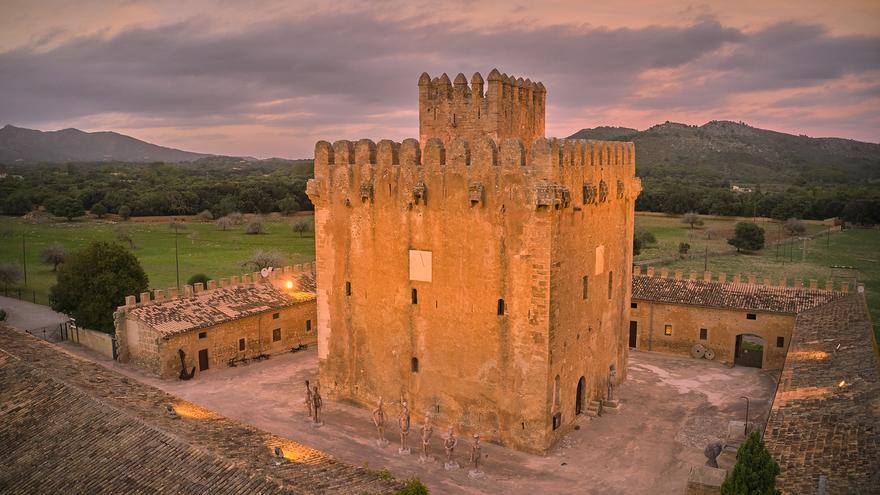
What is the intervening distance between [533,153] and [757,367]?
16.1 meters

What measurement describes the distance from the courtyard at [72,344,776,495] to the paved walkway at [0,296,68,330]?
33.0 feet

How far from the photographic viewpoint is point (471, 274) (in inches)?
731

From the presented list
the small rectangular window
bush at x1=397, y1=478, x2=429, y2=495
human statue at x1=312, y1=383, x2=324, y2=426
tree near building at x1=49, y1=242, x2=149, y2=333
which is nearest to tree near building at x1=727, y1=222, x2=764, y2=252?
the small rectangular window

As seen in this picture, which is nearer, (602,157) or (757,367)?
(602,157)

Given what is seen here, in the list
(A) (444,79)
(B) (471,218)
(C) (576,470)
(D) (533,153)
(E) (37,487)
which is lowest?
(C) (576,470)

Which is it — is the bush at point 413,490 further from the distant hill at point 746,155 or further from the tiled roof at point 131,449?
the distant hill at point 746,155

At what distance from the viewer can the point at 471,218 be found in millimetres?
18438

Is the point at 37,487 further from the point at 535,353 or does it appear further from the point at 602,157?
the point at 602,157

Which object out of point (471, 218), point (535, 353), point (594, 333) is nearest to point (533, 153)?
point (471, 218)

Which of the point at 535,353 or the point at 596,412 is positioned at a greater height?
the point at 535,353

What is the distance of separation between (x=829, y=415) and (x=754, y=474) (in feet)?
16.3

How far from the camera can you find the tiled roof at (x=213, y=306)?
24.8m

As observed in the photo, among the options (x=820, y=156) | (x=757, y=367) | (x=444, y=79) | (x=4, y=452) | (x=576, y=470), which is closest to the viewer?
(x=4, y=452)

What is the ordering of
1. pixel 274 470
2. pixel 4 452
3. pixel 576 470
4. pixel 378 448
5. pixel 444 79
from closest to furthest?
pixel 274 470
pixel 4 452
pixel 576 470
pixel 378 448
pixel 444 79
